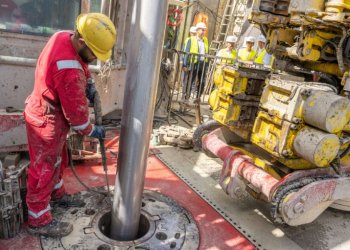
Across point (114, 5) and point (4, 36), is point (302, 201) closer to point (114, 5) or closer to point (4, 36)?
point (114, 5)

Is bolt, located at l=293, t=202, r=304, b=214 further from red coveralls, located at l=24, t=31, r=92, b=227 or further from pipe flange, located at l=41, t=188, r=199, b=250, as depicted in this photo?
red coveralls, located at l=24, t=31, r=92, b=227

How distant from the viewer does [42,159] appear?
2537mm

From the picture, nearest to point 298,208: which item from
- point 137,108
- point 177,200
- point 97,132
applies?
point 177,200

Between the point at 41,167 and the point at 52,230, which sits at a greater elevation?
the point at 41,167

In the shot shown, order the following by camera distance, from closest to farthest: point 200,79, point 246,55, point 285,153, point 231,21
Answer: point 285,153 → point 200,79 → point 246,55 → point 231,21

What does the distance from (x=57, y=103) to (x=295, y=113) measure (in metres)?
2.07

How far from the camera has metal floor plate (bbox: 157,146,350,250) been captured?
10.0 feet

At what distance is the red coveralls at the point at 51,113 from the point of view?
7.64ft

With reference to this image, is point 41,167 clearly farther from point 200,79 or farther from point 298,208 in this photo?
point 200,79

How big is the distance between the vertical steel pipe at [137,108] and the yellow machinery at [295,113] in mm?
1156

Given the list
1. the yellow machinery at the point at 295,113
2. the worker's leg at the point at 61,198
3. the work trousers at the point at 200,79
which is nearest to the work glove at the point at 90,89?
the worker's leg at the point at 61,198

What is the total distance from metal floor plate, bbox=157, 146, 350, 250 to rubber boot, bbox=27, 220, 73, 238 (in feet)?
5.19

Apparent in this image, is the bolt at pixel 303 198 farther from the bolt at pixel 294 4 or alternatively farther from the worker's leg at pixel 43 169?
the worker's leg at pixel 43 169

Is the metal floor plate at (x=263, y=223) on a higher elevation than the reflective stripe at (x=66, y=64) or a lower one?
lower
